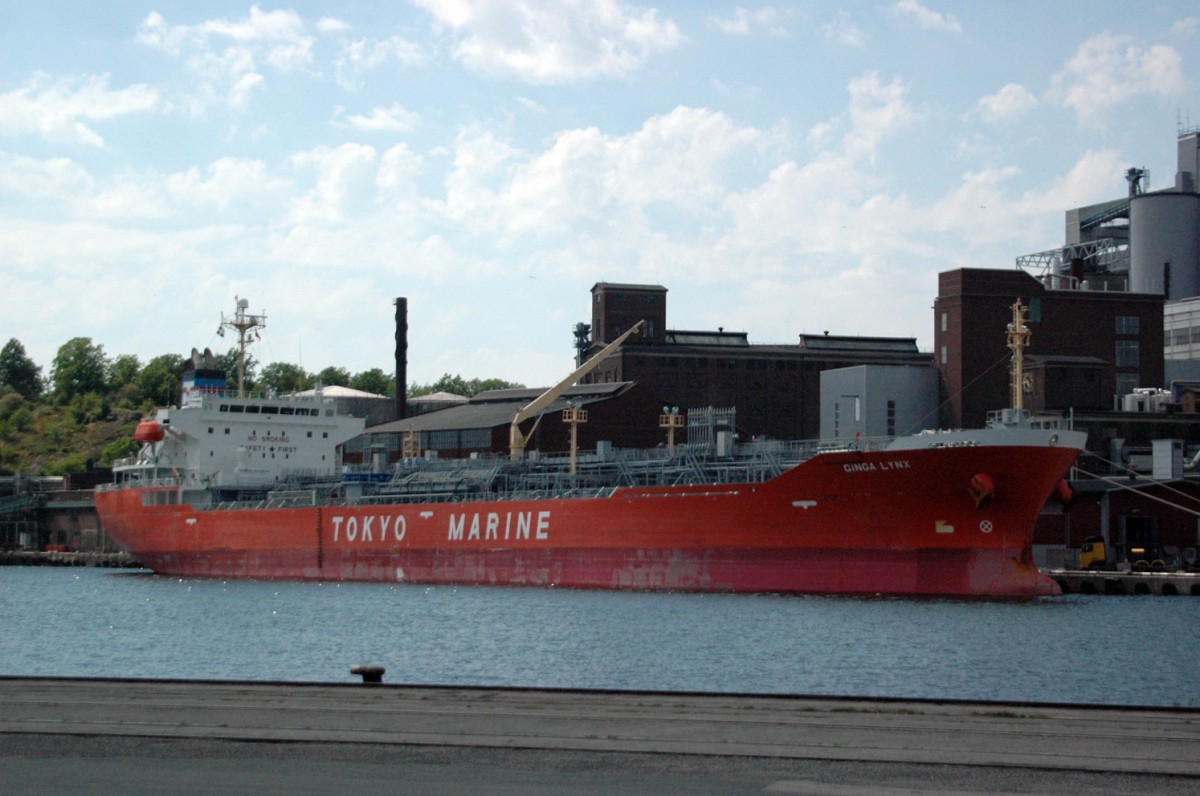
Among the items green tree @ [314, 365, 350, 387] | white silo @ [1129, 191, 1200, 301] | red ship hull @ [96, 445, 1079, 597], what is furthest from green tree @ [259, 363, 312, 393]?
red ship hull @ [96, 445, 1079, 597]

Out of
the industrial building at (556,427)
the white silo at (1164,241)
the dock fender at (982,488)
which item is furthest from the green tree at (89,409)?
the dock fender at (982,488)

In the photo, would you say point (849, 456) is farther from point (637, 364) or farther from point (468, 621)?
point (637, 364)

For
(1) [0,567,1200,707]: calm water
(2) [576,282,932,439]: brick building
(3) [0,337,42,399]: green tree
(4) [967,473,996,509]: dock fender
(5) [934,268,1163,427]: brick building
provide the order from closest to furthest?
(1) [0,567,1200,707]: calm water < (4) [967,473,996,509]: dock fender < (5) [934,268,1163,427]: brick building < (2) [576,282,932,439]: brick building < (3) [0,337,42,399]: green tree

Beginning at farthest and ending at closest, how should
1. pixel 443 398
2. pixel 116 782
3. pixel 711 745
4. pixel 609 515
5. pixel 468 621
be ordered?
pixel 443 398
pixel 609 515
pixel 468 621
pixel 711 745
pixel 116 782

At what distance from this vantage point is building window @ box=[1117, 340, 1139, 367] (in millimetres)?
67000

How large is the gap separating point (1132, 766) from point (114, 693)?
25.2 ft

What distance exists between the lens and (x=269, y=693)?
38.5 feet

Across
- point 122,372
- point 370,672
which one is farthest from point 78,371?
point 370,672

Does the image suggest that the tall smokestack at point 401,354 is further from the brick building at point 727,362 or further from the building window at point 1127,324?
the building window at point 1127,324

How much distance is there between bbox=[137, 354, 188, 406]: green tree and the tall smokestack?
38670 millimetres

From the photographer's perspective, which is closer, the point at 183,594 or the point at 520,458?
the point at 183,594

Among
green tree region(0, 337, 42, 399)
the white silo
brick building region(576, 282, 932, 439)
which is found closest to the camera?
brick building region(576, 282, 932, 439)

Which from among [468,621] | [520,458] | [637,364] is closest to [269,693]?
[468,621]

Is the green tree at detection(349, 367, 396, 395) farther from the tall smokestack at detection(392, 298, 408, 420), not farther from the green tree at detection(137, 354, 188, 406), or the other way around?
the tall smokestack at detection(392, 298, 408, 420)
